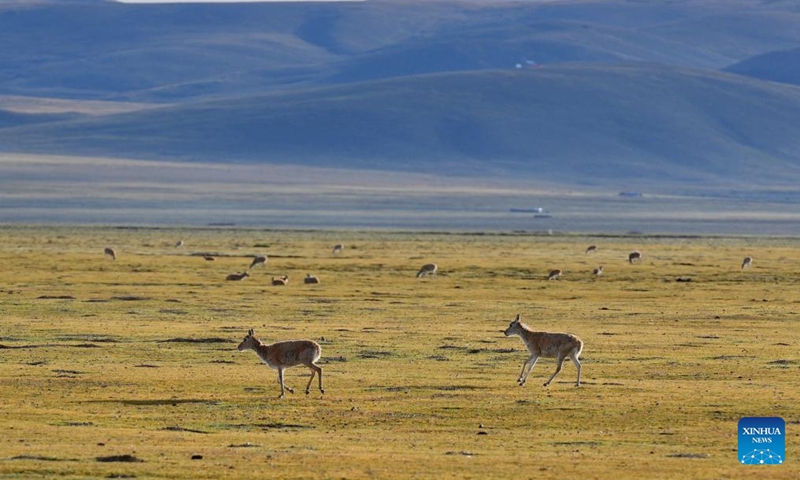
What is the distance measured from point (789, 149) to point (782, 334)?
164887mm

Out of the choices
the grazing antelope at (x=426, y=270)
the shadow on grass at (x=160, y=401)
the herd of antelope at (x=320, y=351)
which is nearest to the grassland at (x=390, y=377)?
the shadow on grass at (x=160, y=401)

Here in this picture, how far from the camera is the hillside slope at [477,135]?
562 ft

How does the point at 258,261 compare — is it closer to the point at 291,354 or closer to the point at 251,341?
the point at 251,341

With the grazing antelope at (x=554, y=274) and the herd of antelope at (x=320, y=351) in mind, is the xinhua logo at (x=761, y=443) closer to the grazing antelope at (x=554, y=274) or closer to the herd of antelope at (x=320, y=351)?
the herd of antelope at (x=320, y=351)

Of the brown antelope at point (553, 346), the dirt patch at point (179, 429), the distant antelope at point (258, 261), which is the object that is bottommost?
the distant antelope at point (258, 261)

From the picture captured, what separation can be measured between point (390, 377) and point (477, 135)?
162 m

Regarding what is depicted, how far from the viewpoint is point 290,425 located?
656 inches

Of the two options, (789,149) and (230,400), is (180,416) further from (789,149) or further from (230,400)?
(789,149)

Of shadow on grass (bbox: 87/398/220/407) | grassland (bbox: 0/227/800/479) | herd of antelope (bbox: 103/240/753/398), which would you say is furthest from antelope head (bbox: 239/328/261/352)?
shadow on grass (bbox: 87/398/220/407)

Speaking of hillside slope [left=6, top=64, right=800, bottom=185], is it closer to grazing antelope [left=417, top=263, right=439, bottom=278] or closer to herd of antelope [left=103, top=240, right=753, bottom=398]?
grazing antelope [left=417, top=263, right=439, bottom=278]

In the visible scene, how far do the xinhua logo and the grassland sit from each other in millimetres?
202

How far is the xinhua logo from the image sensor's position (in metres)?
14.2

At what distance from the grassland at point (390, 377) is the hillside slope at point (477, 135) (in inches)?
4957

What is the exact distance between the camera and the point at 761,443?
14500 mm
